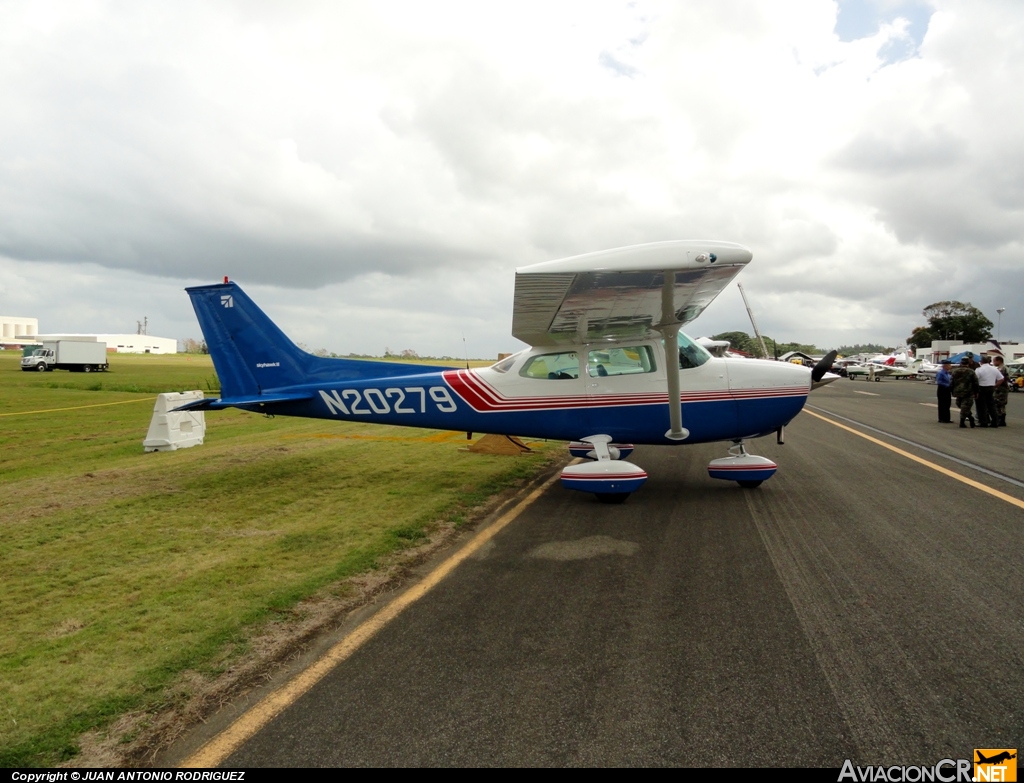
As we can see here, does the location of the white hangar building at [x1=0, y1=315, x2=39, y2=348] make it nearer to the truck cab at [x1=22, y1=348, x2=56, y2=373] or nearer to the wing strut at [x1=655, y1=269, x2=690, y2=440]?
the truck cab at [x1=22, y1=348, x2=56, y2=373]

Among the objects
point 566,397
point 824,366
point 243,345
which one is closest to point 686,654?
point 566,397

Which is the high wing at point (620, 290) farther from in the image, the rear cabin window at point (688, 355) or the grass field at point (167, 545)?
the grass field at point (167, 545)

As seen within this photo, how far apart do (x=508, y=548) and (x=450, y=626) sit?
5.71 feet

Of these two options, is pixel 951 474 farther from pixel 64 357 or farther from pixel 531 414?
pixel 64 357

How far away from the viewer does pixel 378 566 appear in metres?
4.81

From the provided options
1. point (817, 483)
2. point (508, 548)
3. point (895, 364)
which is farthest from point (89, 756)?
point (895, 364)

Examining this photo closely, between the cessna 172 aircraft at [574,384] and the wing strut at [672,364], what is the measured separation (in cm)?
2

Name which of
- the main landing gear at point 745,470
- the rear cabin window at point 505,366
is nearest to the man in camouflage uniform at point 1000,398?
the main landing gear at point 745,470

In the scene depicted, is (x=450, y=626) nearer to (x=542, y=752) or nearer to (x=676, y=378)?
(x=542, y=752)

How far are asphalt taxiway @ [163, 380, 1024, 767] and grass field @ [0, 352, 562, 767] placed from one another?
2.22 ft

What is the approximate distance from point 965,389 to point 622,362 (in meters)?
12.7

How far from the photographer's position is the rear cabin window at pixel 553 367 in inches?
326

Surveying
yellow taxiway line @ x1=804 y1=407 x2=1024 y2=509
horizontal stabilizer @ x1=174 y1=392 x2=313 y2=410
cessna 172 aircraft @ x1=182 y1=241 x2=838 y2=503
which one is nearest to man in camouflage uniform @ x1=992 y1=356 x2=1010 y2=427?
yellow taxiway line @ x1=804 y1=407 x2=1024 y2=509

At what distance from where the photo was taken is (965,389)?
1564cm
